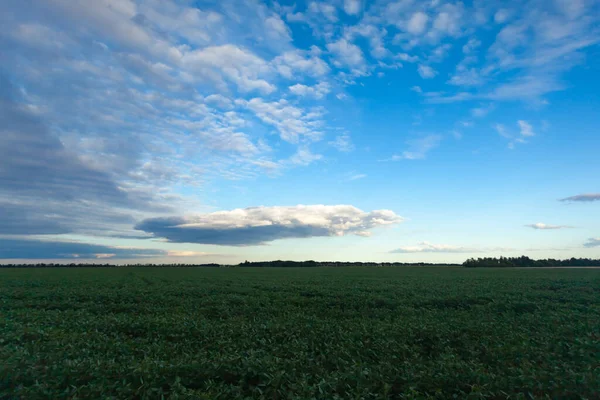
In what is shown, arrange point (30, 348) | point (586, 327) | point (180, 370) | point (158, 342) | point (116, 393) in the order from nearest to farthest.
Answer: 1. point (116, 393)
2. point (180, 370)
3. point (30, 348)
4. point (158, 342)
5. point (586, 327)

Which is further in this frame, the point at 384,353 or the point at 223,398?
the point at 384,353

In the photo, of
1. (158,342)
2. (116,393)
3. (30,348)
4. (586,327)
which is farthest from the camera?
(586,327)

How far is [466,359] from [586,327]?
232 inches

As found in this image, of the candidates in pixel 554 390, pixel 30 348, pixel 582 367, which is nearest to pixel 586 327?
pixel 582 367

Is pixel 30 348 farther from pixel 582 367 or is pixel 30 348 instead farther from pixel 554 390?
pixel 582 367

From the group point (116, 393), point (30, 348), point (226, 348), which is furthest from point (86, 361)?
point (226, 348)

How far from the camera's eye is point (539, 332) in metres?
11.9

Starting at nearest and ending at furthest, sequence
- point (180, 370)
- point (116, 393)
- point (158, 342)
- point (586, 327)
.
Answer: point (116, 393)
point (180, 370)
point (158, 342)
point (586, 327)

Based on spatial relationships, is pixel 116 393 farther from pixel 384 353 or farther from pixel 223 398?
pixel 384 353

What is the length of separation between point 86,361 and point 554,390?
407 inches

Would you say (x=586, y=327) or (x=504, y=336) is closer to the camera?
(x=504, y=336)

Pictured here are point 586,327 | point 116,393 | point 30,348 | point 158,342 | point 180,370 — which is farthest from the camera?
point 586,327

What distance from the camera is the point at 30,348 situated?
32.0ft

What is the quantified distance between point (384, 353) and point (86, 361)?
781cm
